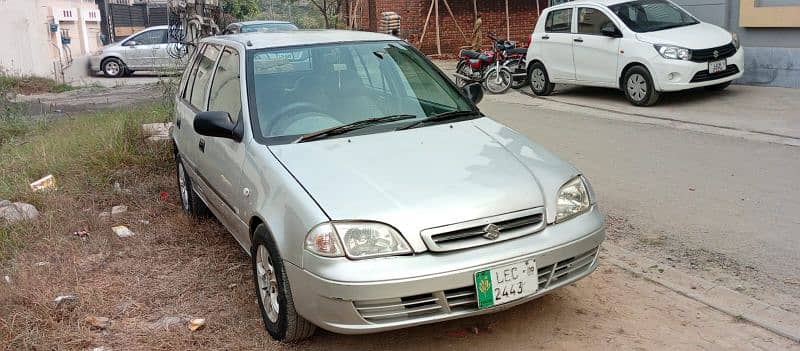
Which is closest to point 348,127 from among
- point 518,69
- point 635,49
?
point 635,49

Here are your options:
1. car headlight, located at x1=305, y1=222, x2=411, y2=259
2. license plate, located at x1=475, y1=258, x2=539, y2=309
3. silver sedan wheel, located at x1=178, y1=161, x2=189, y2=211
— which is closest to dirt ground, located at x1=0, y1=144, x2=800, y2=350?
license plate, located at x1=475, y1=258, x2=539, y2=309

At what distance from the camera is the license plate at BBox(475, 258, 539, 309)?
11.1ft

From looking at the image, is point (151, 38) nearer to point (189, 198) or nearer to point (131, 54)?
point (131, 54)

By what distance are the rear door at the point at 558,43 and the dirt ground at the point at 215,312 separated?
8.01 metres

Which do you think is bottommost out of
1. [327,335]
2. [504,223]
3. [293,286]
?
[327,335]

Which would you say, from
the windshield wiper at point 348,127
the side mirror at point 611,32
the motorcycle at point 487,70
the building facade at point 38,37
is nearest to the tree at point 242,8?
the building facade at point 38,37

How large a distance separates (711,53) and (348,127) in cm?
775

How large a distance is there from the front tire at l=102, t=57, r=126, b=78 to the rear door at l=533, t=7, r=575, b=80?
579 inches

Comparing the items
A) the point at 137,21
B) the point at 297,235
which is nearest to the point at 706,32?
the point at 297,235

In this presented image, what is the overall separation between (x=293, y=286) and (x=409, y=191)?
73 centimetres

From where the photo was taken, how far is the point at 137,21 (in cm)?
3253

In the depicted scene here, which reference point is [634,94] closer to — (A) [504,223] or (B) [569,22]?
(B) [569,22]

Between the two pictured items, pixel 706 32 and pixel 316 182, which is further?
pixel 706 32

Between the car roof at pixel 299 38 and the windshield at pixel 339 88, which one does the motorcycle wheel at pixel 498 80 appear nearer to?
the car roof at pixel 299 38
